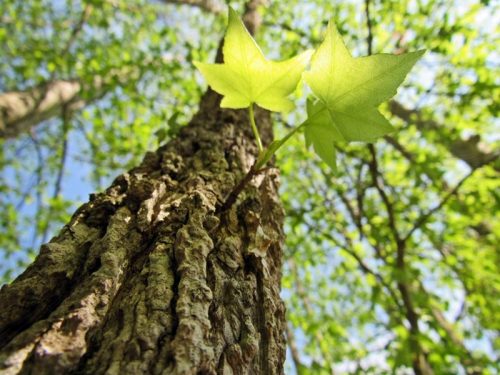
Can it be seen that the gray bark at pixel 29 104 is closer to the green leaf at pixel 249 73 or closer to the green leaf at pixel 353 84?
the green leaf at pixel 249 73

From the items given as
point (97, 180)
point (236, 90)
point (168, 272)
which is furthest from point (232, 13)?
point (97, 180)

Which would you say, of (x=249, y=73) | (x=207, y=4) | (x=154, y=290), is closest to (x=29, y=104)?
(x=207, y=4)

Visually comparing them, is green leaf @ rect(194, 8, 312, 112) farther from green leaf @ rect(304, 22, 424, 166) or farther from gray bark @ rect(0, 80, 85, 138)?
gray bark @ rect(0, 80, 85, 138)

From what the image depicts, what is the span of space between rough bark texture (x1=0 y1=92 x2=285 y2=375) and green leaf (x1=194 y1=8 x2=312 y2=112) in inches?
13.9

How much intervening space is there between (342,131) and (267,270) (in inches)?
19.6

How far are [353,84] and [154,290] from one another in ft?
2.56

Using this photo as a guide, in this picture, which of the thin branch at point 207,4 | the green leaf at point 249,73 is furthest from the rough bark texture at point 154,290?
the thin branch at point 207,4

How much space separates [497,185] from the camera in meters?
4.21

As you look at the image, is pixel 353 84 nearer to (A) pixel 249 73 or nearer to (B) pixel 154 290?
(A) pixel 249 73

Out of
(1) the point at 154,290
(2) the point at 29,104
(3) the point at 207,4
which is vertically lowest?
(1) the point at 154,290

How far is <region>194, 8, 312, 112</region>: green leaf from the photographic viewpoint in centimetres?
106

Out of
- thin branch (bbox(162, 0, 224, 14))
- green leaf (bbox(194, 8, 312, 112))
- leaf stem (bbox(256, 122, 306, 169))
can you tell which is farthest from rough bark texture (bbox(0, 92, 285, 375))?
thin branch (bbox(162, 0, 224, 14))

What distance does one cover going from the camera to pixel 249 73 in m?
1.14

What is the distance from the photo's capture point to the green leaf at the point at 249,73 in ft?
3.48
